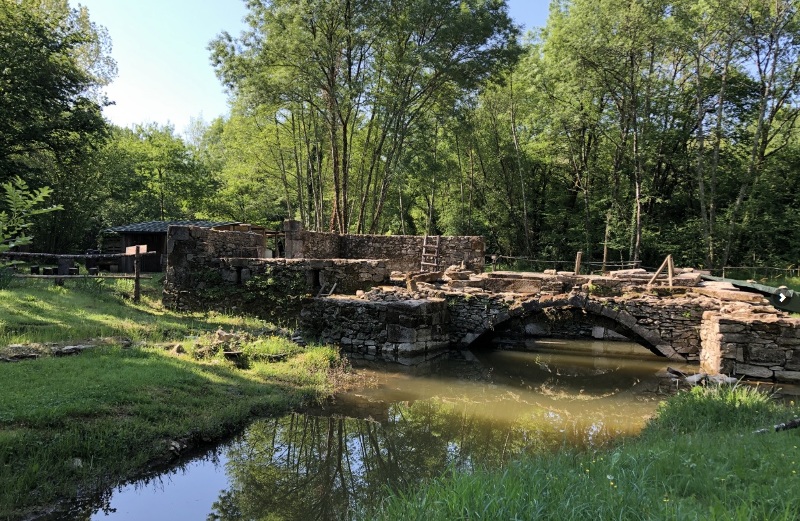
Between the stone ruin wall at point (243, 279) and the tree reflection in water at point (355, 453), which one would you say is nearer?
the tree reflection in water at point (355, 453)

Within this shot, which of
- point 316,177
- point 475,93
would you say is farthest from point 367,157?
point 475,93

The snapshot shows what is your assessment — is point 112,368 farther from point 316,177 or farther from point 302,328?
point 316,177

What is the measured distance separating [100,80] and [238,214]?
8984 mm

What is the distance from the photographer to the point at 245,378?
7598mm

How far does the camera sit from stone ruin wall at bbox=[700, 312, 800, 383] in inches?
350

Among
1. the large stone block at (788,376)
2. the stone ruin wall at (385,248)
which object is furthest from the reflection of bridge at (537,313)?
the stone ruin wall at (385,248)

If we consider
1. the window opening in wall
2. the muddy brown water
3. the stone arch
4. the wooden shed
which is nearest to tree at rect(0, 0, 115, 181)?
the wooden shed

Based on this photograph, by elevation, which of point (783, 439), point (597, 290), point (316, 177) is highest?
point (316, 177)

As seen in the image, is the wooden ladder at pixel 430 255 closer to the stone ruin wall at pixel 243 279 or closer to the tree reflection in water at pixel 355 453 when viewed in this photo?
the stone ruin wall at pixel 243 279

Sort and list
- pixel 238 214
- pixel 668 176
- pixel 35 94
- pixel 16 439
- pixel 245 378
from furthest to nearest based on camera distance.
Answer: pixel 238 214, pixel 668 176, pixel 35 94, pixel 245 378, pixel 16 439

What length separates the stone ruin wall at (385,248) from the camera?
51.6 ft

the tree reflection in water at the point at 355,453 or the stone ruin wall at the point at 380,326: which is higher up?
the stone ruin wall at the point at 380,326

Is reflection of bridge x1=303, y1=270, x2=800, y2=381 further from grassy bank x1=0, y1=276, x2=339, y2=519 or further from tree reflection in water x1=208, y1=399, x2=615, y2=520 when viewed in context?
tree reflection in water x1=208, y1=399, x2=615, y2=520

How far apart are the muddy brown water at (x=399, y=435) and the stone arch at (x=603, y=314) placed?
0.47 metres
